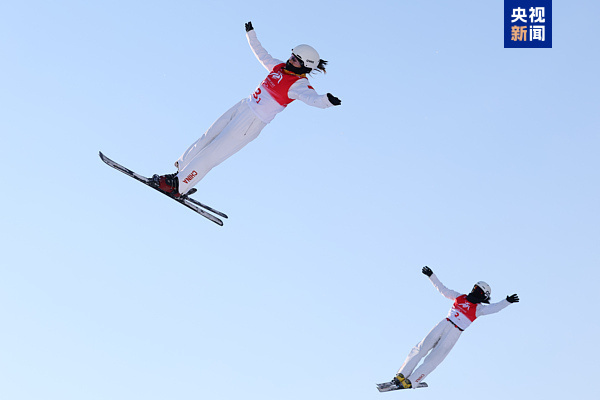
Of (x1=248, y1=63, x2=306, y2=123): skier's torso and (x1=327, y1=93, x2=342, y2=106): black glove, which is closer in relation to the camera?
(x1=327, y1=93, x2=342, y2=106): black glove

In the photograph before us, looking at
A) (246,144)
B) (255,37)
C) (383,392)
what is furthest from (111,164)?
(383,392)

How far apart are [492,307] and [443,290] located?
1447 mm

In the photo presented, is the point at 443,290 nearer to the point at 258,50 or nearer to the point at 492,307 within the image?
the point at 492,307

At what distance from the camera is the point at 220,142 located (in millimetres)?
19734

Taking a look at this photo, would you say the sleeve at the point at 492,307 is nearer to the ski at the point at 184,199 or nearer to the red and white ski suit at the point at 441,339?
the red and white ski suit at the point at 441,339

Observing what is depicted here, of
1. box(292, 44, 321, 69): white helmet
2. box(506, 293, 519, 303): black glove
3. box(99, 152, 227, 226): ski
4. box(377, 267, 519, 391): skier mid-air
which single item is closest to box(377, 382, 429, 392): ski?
box(377, 267, 519, 391): skier mid-air

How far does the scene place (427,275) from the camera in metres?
24.9

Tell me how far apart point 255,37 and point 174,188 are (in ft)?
13.2

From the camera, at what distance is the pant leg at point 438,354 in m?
24.0

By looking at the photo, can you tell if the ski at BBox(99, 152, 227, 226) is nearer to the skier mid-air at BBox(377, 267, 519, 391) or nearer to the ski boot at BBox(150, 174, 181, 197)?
the ski boot at BBox(150, 174, 181, 197)

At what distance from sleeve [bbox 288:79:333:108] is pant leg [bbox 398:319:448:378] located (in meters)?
8.73

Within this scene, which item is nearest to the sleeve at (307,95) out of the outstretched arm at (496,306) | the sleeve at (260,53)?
the sleeve at (260,53)

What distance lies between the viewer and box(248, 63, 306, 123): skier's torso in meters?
19.3

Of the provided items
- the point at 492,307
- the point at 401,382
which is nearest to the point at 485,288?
the point at 492,307
